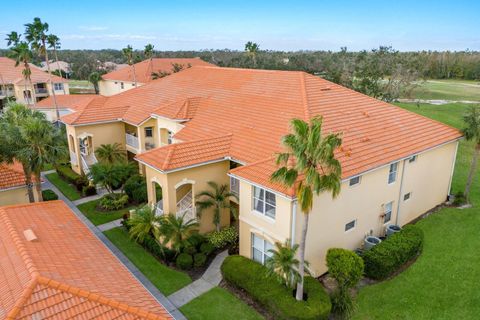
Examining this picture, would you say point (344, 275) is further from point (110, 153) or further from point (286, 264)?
point (110, 153)

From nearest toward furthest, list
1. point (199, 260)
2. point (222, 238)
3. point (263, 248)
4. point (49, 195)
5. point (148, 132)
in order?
point (263, 248) → point (199, 260) → point (222, 238) → point (49, 195) → point (148, 132)

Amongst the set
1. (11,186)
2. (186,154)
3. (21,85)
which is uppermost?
(21,85)

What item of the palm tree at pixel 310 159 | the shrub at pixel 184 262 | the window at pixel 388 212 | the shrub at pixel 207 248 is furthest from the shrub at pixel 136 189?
the window at pixel 388 212

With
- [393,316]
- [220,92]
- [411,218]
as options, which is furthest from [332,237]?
[220,92]

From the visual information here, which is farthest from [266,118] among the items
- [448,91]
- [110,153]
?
[448,91]

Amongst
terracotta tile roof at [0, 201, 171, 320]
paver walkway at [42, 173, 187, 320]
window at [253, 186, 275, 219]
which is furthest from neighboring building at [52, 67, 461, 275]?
terracotta tile roof at [0, 201, 171, 320]

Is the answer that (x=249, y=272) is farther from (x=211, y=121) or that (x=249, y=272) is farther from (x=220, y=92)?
(x=220, y=92)

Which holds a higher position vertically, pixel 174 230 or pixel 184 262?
pixel 174 230
